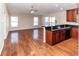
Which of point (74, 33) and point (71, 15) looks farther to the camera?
point (71, 15)

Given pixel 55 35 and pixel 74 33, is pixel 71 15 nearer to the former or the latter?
pixel 74 33

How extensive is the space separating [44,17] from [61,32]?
9021mm

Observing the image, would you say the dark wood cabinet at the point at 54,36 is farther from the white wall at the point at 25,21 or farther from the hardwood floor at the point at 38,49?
the white wall at the point at 25,21

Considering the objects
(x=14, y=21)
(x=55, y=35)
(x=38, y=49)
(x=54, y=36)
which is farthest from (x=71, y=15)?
(x=14, y=21)

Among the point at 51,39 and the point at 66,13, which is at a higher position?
the point at 66,13

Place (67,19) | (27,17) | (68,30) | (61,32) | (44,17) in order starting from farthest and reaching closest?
1. (44,17)
2. (27,17)
3. (67,19)
4. (68,30)
5. (61,32)

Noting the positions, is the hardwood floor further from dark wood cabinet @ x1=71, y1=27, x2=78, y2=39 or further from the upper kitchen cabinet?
the upper kitchen cabinet

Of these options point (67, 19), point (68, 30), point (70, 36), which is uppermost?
point (67, 19)

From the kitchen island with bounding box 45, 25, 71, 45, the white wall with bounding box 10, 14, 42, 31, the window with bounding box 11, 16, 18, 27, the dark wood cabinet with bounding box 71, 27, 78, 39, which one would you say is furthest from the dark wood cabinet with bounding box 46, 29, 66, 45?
the window with bounding box 11, 16, 18, 27

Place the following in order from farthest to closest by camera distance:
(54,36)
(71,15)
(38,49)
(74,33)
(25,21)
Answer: (25,21) → (71,15) → (74,33) → (54,36) → (38,49)

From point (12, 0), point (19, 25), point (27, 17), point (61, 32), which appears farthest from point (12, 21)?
point (12, 0)

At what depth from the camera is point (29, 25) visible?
14.6 metres

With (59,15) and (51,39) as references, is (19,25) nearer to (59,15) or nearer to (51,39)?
(59,15)

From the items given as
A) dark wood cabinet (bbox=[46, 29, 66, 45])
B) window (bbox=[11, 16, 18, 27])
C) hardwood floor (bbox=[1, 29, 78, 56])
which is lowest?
hardwood floor (bbox=[1, 29, 78, 56])
